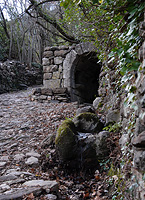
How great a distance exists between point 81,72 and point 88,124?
4.55m

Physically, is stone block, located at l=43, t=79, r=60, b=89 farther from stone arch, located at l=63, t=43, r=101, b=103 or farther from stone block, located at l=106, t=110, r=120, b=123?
stone block, located at l=106, t=110, r=120, b=123

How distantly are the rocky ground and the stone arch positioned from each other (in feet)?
8.52

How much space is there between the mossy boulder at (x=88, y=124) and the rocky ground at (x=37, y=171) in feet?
1.77

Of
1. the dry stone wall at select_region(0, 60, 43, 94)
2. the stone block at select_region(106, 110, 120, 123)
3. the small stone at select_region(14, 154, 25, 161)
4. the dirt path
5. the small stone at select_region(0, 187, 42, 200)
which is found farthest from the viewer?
the dry stone wall at select_region(0, 60, 43, 94)

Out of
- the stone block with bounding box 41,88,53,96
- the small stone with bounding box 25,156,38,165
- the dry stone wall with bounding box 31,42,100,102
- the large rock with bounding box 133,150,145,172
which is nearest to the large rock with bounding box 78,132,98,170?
the small stone with bounding box 25,156,38,165

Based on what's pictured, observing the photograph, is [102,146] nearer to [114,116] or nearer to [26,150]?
[114,116]

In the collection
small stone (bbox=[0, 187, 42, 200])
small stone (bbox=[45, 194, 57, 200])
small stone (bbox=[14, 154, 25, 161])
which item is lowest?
small stone (bbox=[14, 154, 25, 161])

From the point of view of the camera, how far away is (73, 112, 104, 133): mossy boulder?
121 inches

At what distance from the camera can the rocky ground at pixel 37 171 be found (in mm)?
1813

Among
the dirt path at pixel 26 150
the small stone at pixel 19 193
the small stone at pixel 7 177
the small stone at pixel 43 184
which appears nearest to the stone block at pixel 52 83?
the dirt path at pixel 26 150

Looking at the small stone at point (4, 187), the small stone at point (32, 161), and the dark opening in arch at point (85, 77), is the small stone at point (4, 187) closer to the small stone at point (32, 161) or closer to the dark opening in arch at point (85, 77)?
the small stone at point (32, 161)

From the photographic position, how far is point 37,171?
2.49 m

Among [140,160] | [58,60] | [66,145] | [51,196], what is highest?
[58,60]

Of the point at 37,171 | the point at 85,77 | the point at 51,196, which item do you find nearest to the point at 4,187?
the point at 51,196
